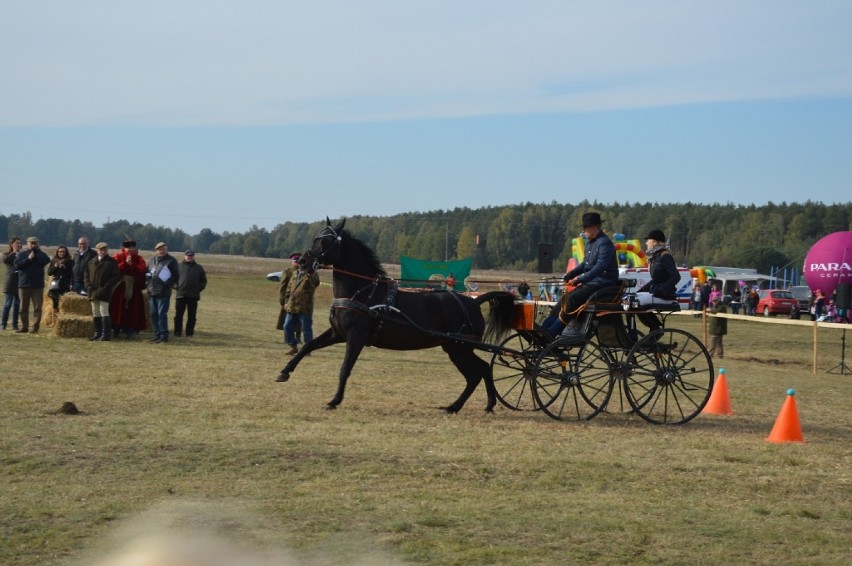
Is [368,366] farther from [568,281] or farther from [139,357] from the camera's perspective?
[568,281]

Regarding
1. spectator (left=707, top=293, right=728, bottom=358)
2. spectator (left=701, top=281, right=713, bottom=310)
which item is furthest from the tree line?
spectator (left=707, top=293, right=728, bottom=358)

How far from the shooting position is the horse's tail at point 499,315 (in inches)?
496

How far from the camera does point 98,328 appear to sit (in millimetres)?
20141

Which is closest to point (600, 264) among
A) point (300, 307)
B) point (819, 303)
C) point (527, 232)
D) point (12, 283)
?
point (300, 307)

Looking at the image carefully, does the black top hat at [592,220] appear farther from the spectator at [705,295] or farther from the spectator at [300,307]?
the spectator at [705,295]

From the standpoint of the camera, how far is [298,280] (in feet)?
63.6

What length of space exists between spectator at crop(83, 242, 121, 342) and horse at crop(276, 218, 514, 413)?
8155 millimetres

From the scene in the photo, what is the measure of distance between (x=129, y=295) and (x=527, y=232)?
11539 centimetres

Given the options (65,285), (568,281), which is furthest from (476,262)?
(568,281)

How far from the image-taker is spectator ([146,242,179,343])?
19953 millimetres

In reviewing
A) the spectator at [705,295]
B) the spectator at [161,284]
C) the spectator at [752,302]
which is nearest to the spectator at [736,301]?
the spectator at [752,302]

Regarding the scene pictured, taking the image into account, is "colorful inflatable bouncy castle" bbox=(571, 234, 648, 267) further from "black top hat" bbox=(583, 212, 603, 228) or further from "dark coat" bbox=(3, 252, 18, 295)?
"black top hat" bbox=(583, 212, 603, 228)

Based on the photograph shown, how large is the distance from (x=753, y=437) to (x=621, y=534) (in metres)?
5.18

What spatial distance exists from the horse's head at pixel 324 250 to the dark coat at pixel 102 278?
858 cm
